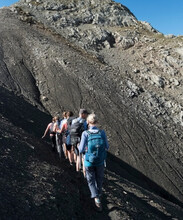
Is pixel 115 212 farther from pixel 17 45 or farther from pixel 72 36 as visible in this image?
pixel 72 36

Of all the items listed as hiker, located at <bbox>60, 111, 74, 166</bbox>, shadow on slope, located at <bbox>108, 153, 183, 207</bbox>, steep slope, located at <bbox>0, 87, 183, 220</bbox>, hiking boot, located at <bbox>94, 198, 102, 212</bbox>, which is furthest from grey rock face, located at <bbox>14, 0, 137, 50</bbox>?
hiking boot, located at <bbox>94, 198, 102, 212</bbox>

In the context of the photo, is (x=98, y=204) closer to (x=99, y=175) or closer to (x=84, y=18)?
(x=99, y=175)

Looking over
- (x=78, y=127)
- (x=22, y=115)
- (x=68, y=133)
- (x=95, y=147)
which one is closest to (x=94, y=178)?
(x=95, y=147)

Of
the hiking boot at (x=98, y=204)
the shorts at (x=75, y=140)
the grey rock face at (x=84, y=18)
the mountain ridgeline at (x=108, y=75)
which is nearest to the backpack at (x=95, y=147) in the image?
the hiking boot at (x=98, y=204)

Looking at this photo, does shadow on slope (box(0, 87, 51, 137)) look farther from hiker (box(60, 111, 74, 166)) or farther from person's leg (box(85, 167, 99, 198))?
person's leg (box(85, 167, 99, 198))

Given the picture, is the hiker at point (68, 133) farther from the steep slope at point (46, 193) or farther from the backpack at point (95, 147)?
the backpack at point (95, 147)

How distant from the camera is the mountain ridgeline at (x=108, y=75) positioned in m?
23.9

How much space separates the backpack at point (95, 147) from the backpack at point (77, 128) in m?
1.70

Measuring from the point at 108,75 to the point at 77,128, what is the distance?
25.3 m

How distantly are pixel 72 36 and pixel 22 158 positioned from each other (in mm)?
37014

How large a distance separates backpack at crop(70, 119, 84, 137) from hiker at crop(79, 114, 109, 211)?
5.05ft

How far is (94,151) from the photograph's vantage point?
6.38 meters

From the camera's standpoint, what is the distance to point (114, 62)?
38812 millimetres

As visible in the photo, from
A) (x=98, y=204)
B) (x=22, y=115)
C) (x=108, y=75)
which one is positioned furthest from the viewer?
(x=108, y=75)
